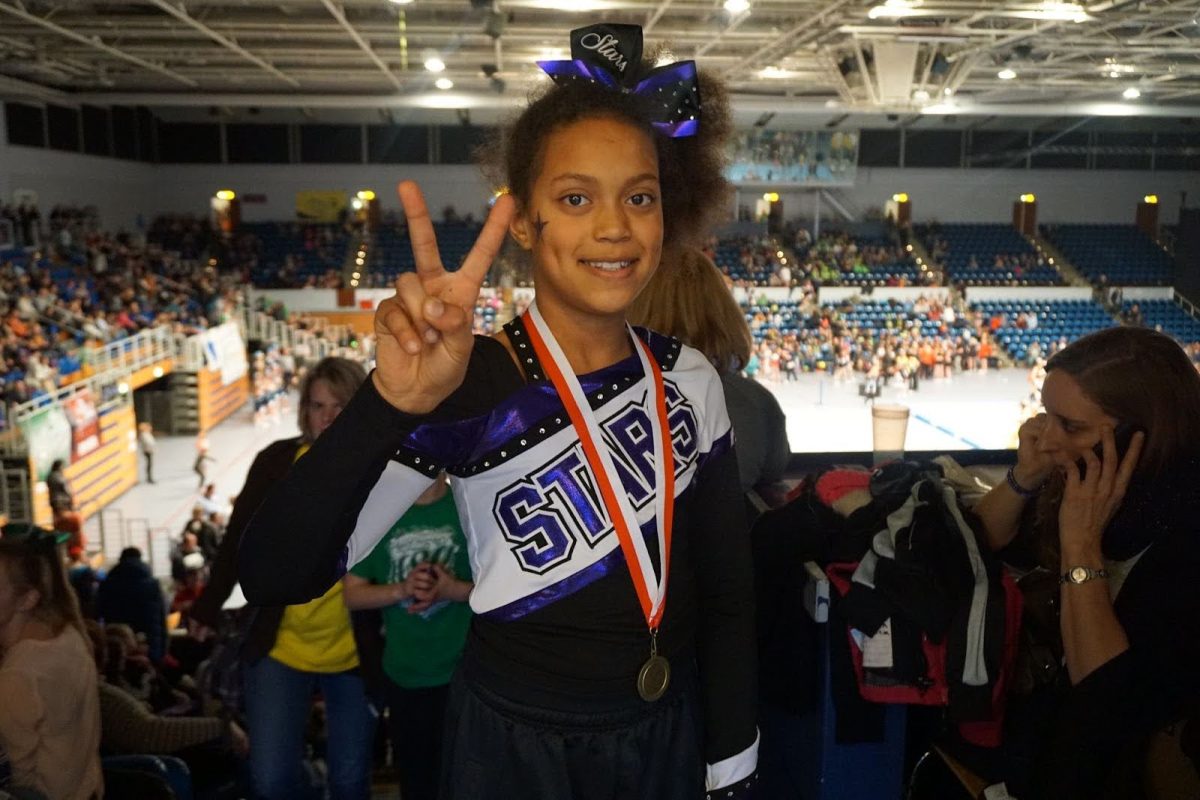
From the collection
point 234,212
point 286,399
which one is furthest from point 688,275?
point 234,212

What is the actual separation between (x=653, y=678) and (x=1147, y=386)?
1.13m

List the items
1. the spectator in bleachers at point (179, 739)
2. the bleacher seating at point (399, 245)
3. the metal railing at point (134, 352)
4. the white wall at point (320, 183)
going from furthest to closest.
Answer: the white wall at point (320, 183), the bleacher seating at point (399, 245), the metal railing at point (134, 352), the spectator in bleachers at point (179, 739)

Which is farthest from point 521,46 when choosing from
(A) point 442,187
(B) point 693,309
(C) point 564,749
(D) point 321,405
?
(C) point 564,749

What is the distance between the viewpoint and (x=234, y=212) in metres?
26.2

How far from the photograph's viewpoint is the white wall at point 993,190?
1122 inches

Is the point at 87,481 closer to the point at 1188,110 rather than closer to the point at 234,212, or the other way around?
the point at 234,212

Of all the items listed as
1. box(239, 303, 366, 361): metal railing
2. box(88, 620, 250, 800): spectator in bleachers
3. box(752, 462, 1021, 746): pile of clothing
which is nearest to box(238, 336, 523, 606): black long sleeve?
box(752, 462, 1021, 746): pile of clothing

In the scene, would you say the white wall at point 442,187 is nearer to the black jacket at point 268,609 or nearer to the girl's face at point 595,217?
the black jacket at point 268,609

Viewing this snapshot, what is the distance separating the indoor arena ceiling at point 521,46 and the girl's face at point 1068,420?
8610 millimetres

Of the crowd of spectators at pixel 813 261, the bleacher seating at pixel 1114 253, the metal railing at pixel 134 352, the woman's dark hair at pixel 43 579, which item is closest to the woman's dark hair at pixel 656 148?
the woman's dark hair at pixel 43 579

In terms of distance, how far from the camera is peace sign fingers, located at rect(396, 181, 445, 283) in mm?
1110

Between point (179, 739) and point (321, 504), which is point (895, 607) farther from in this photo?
point (179, 739)

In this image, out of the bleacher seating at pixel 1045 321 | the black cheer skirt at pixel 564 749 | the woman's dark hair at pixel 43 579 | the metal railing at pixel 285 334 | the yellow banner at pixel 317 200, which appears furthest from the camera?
the yellow banner at pixel 317 200

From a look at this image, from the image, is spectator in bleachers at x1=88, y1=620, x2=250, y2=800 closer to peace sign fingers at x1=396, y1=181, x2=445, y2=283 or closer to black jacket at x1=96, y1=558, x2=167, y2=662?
peace sign fingers at x1=396, y1=181, x2=445, y2=283
